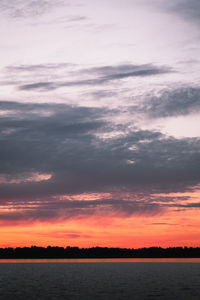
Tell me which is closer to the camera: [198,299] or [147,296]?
[198,299]

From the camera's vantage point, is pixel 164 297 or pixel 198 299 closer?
pixel 198 299

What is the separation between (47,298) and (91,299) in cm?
1059

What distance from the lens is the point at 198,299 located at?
310 ft

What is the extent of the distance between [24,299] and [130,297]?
23456 mm

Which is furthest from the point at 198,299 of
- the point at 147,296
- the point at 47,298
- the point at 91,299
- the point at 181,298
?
the point at 47,298

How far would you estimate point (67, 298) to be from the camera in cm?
9938

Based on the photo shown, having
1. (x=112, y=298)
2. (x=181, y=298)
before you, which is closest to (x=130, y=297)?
(x=112, y=298)

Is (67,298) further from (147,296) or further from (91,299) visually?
(147,296)

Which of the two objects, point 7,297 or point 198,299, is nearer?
point 198,299

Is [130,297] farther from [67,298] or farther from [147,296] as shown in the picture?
[67,298]

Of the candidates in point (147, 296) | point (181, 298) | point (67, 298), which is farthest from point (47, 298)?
point (181, 298)

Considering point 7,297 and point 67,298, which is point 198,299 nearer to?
point 67,298

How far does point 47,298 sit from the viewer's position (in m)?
100

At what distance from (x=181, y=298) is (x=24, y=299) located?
3436 cm
